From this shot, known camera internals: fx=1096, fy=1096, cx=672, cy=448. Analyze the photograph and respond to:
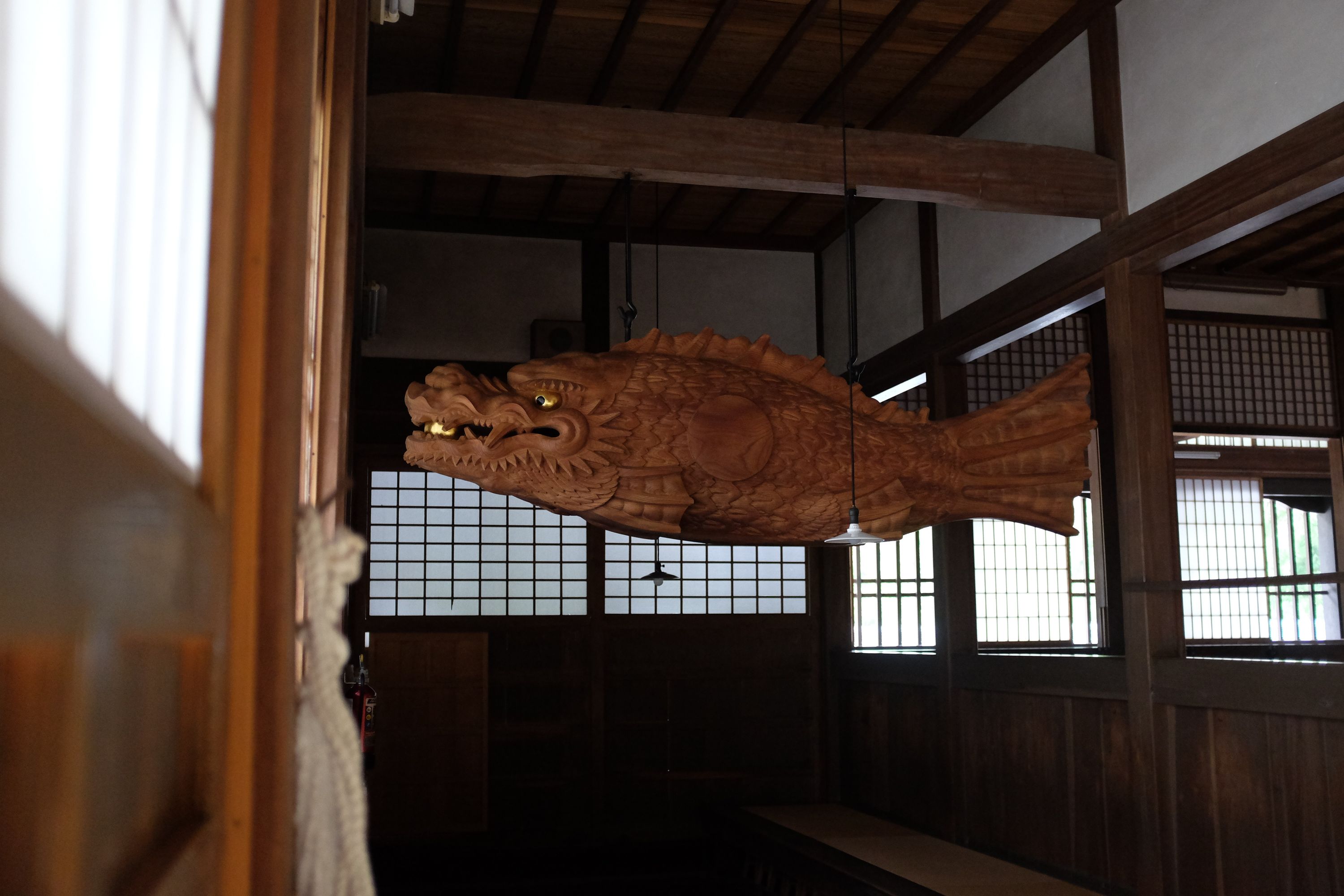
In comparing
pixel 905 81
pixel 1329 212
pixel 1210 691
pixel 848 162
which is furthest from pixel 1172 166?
pixel 1329 212

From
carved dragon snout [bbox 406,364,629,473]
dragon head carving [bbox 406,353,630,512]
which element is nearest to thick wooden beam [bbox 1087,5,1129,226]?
dragon head carving [bbox 406,353,630,512]

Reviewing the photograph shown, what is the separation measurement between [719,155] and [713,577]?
12.1 ft

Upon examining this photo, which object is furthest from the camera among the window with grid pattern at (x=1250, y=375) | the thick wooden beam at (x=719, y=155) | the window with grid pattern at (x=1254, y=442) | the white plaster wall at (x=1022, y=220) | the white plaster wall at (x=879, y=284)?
the window with grid pattern at (x=1254, y=442)

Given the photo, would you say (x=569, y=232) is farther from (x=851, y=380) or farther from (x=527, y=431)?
(x=527, y=431)

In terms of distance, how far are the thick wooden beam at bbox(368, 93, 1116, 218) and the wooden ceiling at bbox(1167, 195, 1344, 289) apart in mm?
2663

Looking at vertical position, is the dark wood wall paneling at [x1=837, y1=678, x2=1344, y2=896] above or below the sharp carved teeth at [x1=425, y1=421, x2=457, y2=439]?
below

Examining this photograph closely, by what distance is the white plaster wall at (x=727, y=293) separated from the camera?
705 centimetres

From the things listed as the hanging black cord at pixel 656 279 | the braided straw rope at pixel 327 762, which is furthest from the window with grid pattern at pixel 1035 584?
the braided straw rope at pixel 327 762

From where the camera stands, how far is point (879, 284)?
21.1 ft

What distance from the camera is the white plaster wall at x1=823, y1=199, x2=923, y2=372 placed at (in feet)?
19.7

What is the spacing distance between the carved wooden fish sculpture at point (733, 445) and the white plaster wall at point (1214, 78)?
0.85 m

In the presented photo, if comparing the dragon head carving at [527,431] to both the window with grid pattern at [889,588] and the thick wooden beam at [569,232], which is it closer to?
the thick wooden beam at [569,232]

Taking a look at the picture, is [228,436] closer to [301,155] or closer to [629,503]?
[301,155]

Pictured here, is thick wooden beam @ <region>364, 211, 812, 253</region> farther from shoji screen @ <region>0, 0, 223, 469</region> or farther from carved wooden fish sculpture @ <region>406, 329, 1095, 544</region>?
shoji screen @ <region>0, 0, 223, 469</region>
